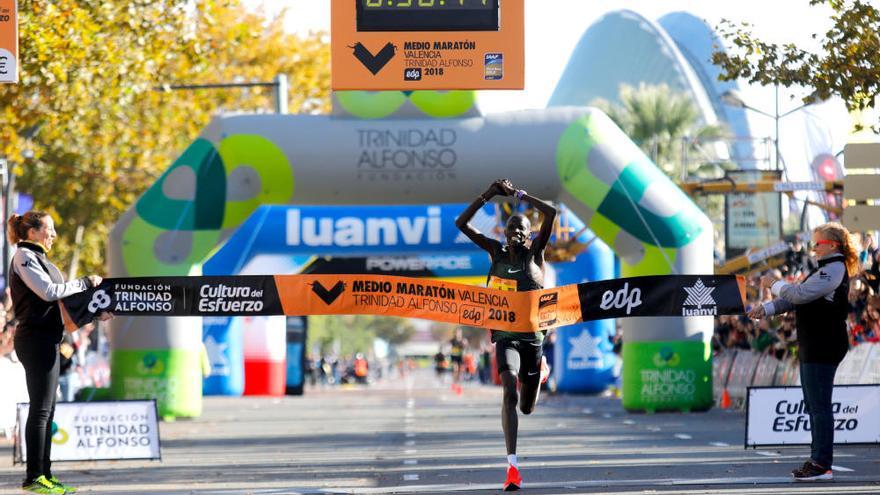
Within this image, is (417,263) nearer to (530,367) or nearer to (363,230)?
(363,230)

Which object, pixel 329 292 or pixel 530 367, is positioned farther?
pixel 329 292

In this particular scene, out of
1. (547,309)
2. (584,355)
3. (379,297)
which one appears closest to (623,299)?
(547,309)

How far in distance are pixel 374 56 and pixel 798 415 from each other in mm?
4592

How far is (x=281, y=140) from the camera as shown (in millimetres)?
21547

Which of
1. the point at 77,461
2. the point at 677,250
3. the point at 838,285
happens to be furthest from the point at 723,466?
the point at 677,250

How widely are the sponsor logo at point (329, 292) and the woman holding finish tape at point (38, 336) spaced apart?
1.89 m

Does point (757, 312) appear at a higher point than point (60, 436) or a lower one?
higher

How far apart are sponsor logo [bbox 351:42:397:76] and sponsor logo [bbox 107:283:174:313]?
292cm

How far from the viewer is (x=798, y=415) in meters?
14.2

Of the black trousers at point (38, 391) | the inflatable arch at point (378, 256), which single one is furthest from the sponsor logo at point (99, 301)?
the inflatable arch at point (378, 256)

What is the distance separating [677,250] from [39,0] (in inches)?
330

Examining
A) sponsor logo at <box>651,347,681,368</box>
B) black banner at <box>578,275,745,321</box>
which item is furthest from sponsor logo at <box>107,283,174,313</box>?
sponsor logo at <box>651,347,681,368</box>

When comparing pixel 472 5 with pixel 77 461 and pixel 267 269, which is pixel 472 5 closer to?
pixel 77 461

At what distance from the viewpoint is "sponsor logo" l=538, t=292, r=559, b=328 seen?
459 inches
